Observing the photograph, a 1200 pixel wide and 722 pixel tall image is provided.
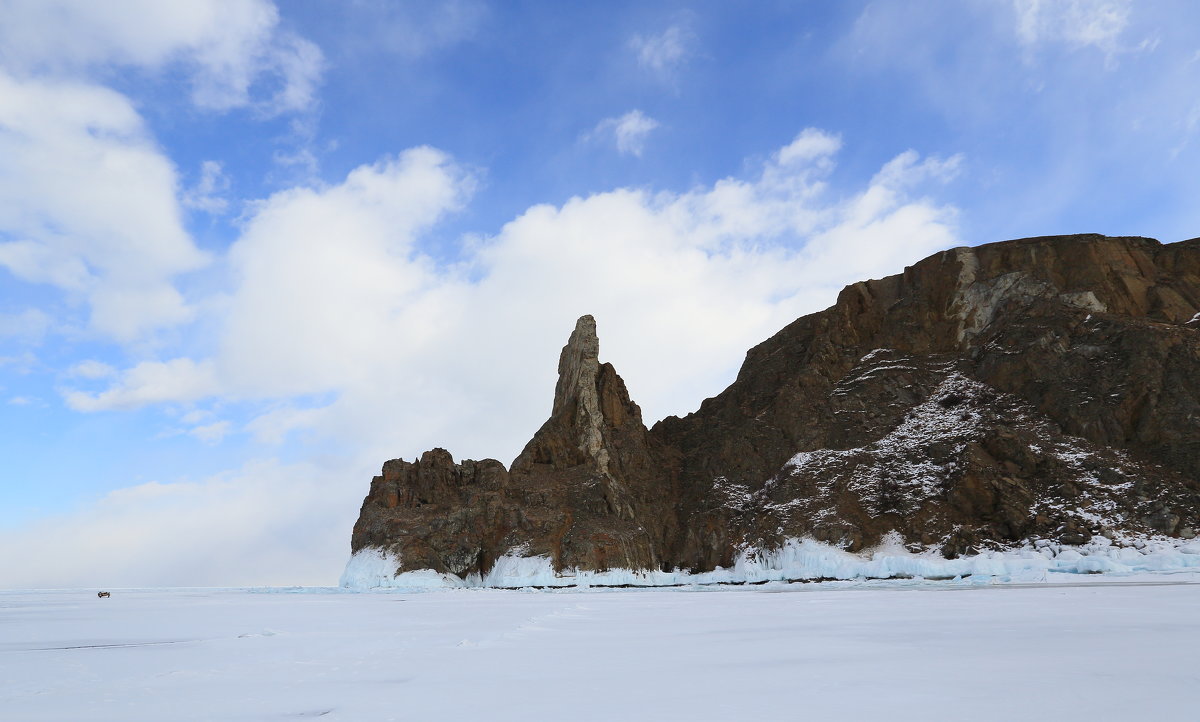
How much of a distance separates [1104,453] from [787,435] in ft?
128

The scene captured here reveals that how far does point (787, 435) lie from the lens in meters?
107

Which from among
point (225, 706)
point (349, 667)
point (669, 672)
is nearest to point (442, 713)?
point (225, 706)

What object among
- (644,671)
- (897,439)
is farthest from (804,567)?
(644,671)

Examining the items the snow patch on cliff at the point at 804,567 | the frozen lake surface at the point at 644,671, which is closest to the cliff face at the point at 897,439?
the snow patch on cliff at the point at 804,567

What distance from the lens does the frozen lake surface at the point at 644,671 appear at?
7.39 meters

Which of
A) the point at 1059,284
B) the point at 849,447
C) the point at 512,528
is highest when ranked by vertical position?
the point at 1059,284

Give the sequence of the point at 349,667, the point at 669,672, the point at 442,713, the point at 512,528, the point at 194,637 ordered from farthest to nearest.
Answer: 1. the point at 512,528
2. the point at 194,637
3. the point at 349,667
4. the point at 669,672
5. the point at 442,713

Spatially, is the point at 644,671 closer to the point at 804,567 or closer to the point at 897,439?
the point at 804,567

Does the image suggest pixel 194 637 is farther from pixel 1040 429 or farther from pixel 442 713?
pixel 1040 429

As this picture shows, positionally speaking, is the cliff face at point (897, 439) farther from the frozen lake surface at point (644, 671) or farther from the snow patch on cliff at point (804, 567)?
the frozen lake surface at point (644, 671)

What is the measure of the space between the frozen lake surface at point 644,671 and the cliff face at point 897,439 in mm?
70701

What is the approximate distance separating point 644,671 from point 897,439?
3823 inches

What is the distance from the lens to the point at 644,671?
10172 millimetres

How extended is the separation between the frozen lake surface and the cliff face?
70701 mm
